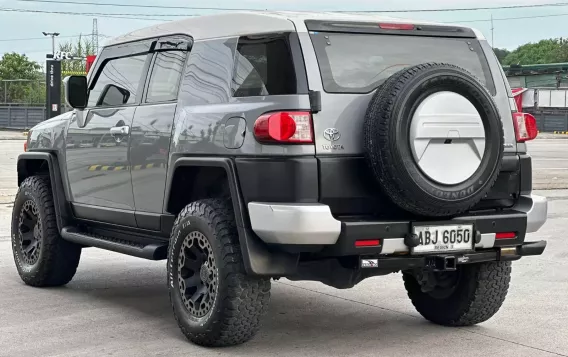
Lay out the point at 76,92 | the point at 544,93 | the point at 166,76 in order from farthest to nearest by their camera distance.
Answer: the point at 544,93
the point at 76,92
the point at 166,76

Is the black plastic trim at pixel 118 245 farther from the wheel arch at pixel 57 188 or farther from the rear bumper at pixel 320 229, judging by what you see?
the rear bumper at pixel 320 229

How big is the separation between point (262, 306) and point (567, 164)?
21.3m

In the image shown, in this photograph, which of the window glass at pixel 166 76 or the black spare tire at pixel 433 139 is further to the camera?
the window glass at pixel 166 76

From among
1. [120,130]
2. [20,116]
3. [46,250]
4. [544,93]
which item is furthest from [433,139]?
[544,93]

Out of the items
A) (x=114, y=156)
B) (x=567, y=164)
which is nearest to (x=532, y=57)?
(x=567, y=164)

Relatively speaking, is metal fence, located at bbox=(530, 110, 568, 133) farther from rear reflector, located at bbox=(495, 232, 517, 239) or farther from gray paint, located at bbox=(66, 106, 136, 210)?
rear reflector, located at bbox=(495, 232, 517, 239)

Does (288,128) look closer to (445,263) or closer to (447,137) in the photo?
(447,137)

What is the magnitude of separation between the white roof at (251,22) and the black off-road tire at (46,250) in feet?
6.46

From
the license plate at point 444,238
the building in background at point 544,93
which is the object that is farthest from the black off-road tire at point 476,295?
the building in background at point 544,93

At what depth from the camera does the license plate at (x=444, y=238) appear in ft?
17.3

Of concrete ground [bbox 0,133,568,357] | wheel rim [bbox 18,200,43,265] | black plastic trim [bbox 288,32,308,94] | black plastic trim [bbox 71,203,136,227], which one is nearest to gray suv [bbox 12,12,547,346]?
black plastic trim [bbox 288,32,308,94]

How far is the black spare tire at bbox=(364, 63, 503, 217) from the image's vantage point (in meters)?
5.09

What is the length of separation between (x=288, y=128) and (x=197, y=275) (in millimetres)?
1156

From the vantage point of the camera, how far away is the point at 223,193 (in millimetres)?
5816
